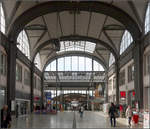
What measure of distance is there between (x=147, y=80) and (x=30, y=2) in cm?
1446

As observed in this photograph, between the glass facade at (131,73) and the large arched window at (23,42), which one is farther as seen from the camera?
the large arched window at (23,42)

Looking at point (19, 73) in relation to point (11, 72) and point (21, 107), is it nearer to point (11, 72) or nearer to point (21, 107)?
point (21, 107)

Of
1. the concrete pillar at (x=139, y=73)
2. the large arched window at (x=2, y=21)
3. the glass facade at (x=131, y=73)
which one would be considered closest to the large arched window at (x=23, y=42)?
the large arched window at (x=2, y=21)

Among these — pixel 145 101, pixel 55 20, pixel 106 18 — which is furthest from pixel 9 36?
pixel 145 101

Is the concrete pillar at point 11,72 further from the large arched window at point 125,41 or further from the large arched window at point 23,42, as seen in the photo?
the large arched window at point 125,41

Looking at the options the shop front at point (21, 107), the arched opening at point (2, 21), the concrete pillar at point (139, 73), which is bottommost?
the shop front at point (21, 107)

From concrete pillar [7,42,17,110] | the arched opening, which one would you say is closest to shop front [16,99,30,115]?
concrete pillar [7,42,17,110]

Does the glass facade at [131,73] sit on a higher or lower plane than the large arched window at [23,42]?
lower

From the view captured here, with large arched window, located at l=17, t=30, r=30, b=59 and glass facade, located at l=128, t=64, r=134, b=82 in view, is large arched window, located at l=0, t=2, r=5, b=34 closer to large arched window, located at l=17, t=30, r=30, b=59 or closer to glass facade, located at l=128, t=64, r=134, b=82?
large arched window, located at l=17, t=30, r=30, b=59

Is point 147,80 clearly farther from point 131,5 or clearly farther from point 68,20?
point 68,20

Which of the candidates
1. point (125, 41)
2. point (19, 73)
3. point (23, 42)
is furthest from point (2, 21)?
point (125, 41)

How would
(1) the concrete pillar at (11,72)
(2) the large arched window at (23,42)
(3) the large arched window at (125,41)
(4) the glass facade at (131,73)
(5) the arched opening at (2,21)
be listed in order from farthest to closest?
(2) the large arched window at (23,42), (3) the large arched window at (125,41), (4) the glass facade at (131,73), (1) the concrete pillar at (11,72), (5) the arched opening at (2,21)

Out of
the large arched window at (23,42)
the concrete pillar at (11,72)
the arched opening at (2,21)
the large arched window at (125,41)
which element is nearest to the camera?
the arched opening at (2,21)

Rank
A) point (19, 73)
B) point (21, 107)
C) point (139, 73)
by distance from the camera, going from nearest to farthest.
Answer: point (139, 73) → point (19, 73) → point (21, 107)
